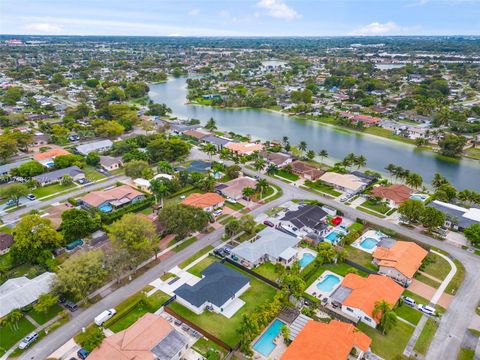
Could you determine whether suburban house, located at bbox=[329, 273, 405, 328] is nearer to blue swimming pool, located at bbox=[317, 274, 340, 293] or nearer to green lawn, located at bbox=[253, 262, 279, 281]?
blue swimming pool, located at bbox=[317, 274, 340, 293]

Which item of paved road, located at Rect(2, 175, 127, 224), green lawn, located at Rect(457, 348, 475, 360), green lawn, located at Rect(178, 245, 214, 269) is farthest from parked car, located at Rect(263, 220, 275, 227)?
paved road, located at Rect(2, 175, 127, 224)

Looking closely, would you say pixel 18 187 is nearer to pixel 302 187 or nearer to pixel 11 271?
pixel 11 271

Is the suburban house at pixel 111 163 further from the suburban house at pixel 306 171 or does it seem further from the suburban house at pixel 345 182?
the suburban house at pixel 345 182

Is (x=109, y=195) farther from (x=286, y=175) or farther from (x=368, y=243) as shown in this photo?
(x=368, y=243)

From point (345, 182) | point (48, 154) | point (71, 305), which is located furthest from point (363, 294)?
point (48, 154)

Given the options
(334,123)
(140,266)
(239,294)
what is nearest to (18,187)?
(140,266)

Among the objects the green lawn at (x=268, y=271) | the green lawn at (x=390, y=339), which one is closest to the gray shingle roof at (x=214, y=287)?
the green lawn at (x=268, y=271)
